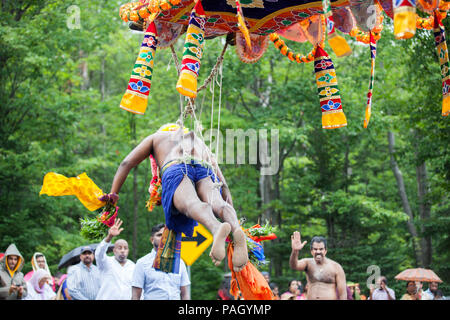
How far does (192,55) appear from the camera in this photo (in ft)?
14.3

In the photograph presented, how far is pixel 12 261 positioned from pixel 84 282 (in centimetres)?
106

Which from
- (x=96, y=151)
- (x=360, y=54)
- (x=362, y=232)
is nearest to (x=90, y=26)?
(x=96, y=151)

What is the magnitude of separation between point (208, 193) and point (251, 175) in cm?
1284

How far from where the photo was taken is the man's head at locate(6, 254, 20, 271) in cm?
720

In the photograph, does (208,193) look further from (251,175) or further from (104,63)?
(104,63)

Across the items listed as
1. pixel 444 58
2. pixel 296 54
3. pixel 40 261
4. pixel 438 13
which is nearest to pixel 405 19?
pixel 438 13

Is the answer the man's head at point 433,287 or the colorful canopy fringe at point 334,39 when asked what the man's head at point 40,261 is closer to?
the man's head at point 433,287

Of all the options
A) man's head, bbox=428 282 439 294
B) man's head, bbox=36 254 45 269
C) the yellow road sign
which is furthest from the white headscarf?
man's head, bbox=428 282 439 294

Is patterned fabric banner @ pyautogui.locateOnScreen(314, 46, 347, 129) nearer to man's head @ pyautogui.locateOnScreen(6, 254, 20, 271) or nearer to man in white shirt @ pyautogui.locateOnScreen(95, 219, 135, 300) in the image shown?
man in white shirt @ pyautogui.locateOnScreen(95, 219, 135, 300)

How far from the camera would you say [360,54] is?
1614 cm

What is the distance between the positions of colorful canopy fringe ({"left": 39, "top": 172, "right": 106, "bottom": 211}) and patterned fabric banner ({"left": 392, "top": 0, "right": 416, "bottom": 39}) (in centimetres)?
296

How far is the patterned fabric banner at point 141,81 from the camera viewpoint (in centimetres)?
450

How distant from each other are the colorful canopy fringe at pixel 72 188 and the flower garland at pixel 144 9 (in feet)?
4.89

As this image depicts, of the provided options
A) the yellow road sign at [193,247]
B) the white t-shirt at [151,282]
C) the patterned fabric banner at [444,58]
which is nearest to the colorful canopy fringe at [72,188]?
the white t-shirt at [151,282]
